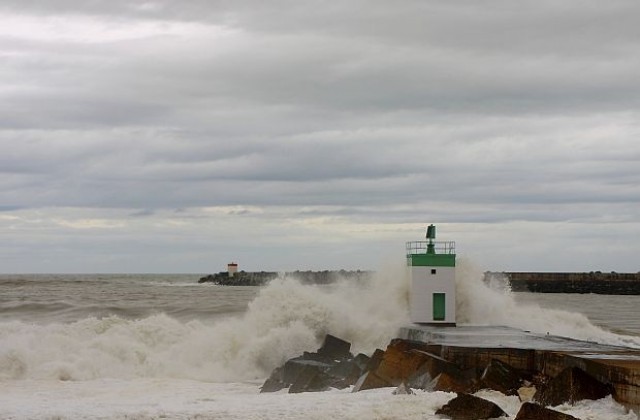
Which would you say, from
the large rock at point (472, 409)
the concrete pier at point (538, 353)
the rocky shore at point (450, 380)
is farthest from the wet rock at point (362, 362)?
the large rock at point (472, 409)

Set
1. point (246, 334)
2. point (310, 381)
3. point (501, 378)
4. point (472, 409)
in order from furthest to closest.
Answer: point (246, 334) < point (310, 381) < point (501, 378) < point (472, 409)

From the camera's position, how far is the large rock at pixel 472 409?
889 cm

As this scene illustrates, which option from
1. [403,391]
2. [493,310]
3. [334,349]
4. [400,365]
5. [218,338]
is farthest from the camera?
[493,310]

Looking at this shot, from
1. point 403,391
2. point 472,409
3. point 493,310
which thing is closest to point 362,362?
point 403,391

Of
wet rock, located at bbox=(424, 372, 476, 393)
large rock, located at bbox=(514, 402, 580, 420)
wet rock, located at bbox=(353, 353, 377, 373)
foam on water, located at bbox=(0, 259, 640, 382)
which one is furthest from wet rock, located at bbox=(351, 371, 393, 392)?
foam on water, located at bbox=(0, 259, 640, 382)

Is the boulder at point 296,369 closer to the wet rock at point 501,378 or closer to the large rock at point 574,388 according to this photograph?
the wet rock at point 501,378

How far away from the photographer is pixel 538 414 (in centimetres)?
837

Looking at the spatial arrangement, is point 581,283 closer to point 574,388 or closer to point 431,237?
point 431,237

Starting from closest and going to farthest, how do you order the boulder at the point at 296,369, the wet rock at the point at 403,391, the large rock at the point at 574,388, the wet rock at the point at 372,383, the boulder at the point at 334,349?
the large rock at the point at 574,388 → the wet rock at the point at 403,391 → the wet rock at the point at 372,383 → the boulder at the point at 296,369 → the boulder at the point at 334,349

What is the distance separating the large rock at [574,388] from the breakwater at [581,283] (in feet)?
192

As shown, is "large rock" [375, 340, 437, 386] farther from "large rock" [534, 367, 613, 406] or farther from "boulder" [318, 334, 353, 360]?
"boulder" [318, 334, 353, 360]

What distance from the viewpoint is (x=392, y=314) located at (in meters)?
17.8

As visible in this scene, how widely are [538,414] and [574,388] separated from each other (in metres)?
1.00

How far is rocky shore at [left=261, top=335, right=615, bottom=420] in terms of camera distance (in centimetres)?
898
